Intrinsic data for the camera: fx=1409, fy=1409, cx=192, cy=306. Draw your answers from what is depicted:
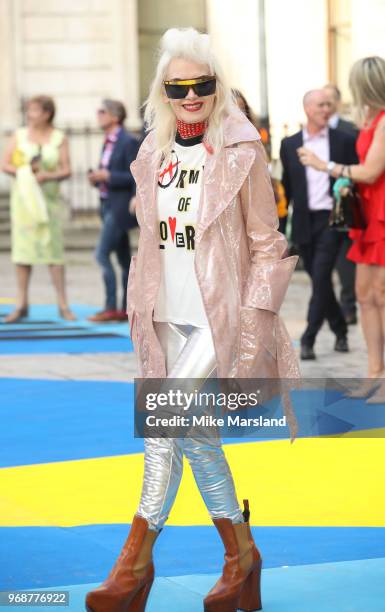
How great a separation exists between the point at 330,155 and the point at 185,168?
544cm

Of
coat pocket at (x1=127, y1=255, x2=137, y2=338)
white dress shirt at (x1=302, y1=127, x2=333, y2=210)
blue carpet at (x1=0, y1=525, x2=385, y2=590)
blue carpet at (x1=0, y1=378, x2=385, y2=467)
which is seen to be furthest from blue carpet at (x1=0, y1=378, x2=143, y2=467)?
coat pocket at (x1=127, y1=255, x2=137, y2=338)

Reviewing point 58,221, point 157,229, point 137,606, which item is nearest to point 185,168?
point 157,229

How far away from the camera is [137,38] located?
2789 cm

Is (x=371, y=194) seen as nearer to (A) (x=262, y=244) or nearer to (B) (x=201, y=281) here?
(A) (x=262, y=244)

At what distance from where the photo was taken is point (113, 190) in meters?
12.5

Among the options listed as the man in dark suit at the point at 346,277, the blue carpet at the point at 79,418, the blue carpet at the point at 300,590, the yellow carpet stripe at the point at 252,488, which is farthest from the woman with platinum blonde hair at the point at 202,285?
the man in dark suit at the point at 346,277

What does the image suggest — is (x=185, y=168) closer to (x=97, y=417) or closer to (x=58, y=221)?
(x=97, y=417)

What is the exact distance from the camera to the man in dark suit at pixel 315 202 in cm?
998

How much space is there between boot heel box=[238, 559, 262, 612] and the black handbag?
3968 mm

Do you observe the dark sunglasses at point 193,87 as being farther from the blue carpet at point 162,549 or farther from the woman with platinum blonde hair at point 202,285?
the blue carpet at point 162,549

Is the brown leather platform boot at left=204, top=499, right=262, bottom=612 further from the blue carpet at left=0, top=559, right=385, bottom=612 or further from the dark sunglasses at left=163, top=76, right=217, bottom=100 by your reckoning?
the dark sunglasses at left=163, top=76, right=217, bottom=100

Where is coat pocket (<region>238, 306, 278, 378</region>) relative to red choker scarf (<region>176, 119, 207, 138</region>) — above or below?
below

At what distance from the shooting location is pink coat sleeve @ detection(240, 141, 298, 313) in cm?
454

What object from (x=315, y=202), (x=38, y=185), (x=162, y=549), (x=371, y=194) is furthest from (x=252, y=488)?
(x=38, y=185)
